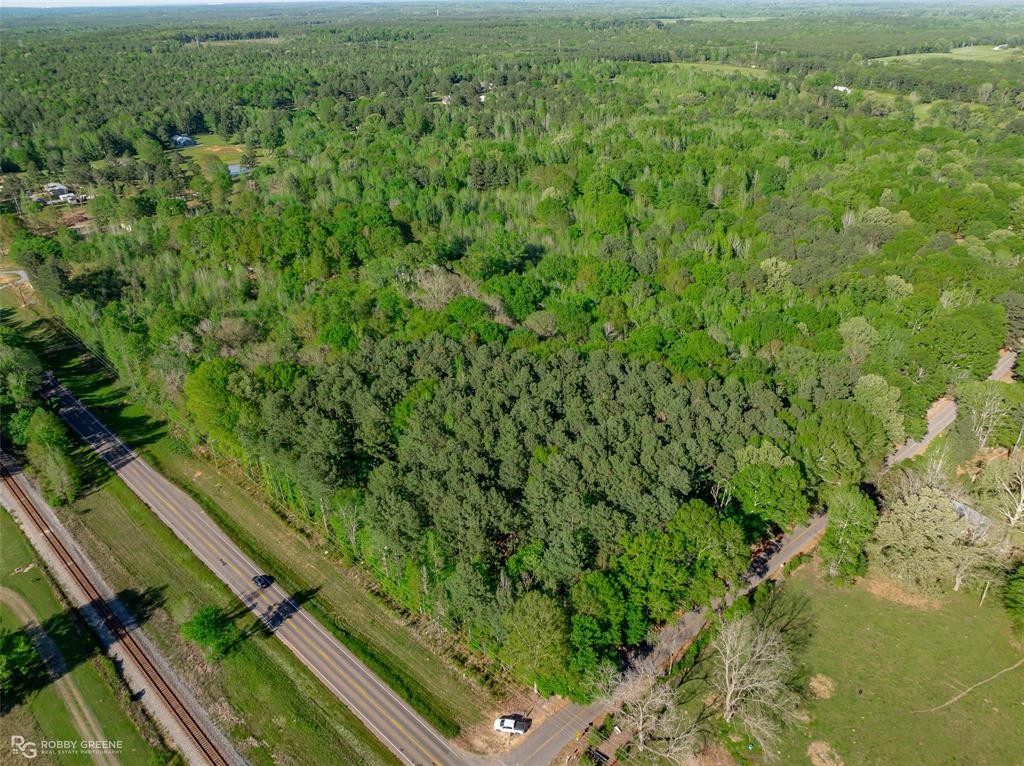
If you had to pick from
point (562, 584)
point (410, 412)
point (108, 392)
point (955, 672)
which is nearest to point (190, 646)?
point (410, 412)

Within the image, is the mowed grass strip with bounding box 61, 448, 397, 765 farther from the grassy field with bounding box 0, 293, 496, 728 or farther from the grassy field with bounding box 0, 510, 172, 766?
the grassy field with bounding box 0, 293, 496, 728

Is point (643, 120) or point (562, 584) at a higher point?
point (643, 120)

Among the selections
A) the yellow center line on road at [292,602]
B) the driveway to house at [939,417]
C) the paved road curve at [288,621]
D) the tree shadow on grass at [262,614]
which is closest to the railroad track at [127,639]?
the tree shadow on grass at [262,614]

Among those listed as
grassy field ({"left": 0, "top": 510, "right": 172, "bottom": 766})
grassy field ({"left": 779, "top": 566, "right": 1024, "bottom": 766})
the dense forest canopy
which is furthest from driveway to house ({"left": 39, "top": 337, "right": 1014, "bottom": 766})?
grassy field ({"left": 0, "top": 510, "right": 172, "bottom": 766})

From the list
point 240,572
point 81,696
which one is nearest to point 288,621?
point 240,572

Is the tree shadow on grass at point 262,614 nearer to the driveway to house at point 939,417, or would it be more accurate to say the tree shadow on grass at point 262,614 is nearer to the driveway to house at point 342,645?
the driveway to house at point 342,645

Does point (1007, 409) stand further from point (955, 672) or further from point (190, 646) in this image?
point (190, 646)
